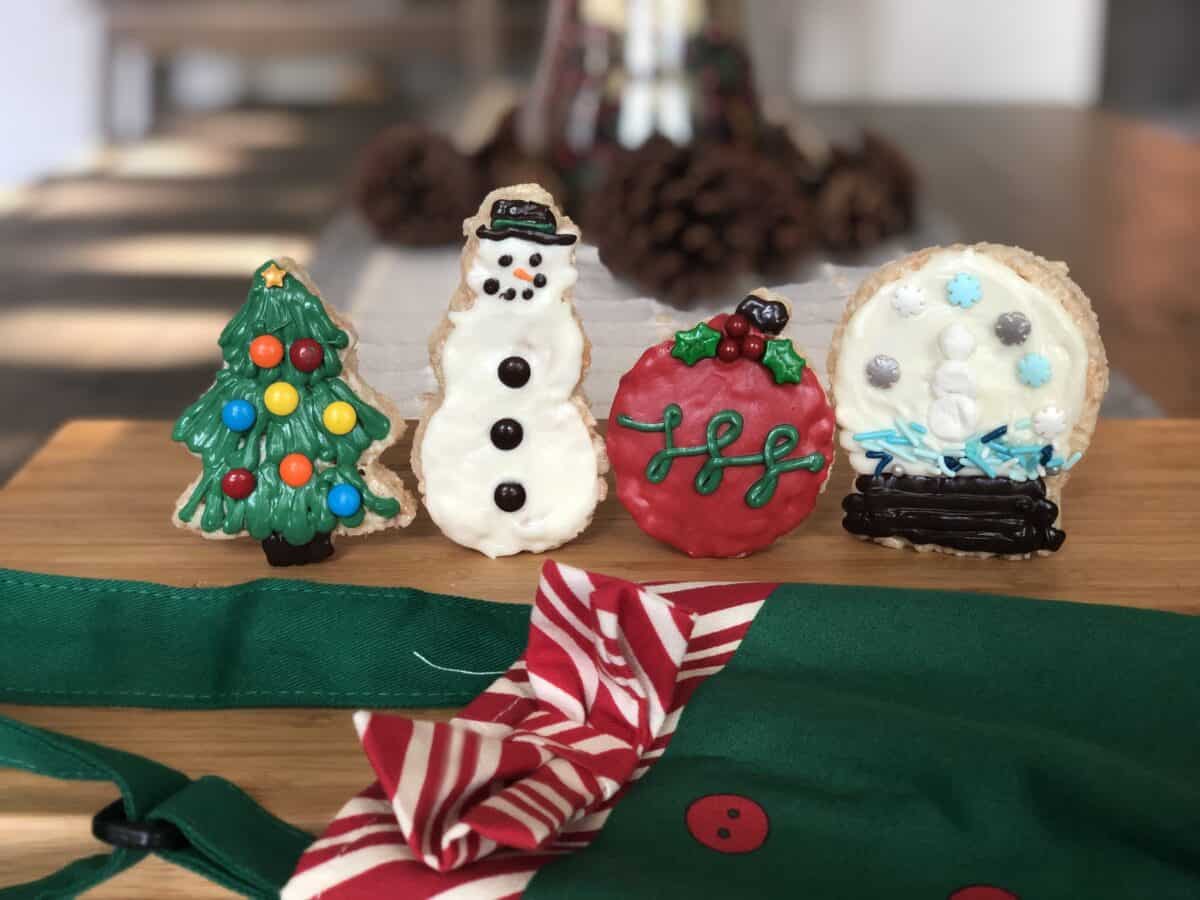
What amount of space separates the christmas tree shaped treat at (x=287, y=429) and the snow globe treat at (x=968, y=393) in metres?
0.26

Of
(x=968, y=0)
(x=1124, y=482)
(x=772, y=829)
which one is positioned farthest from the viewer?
(x=968, y=0)

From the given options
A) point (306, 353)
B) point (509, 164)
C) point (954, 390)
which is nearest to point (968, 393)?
point (954, 390)

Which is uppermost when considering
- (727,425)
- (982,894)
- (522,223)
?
(522,223)

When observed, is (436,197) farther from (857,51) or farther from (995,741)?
(857,51)

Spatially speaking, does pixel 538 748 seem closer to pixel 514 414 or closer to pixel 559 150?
pixel 514 414

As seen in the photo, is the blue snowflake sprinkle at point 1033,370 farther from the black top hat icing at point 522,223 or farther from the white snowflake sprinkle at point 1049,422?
the black top hat icing at point 522,223

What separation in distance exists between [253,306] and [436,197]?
0.69 m

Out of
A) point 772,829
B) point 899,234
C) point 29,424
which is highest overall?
point 899,234

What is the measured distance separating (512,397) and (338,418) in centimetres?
9

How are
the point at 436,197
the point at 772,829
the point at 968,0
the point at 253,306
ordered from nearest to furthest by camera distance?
the point at 772,829
the point at 253,306
the point at 436,197
the point at 968,0

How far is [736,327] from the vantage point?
770 millimetres

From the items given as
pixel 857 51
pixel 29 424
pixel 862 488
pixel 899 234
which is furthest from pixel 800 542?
pixel 857 51

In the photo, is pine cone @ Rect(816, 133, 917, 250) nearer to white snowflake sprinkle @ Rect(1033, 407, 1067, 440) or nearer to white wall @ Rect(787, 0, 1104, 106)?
white snowflake sprinkle @ Rect(1033, 407, 1067, 440)

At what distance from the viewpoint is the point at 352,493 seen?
2.61 ft
